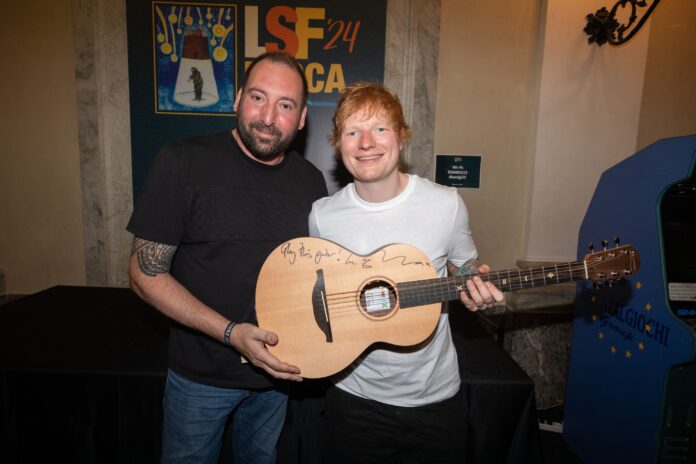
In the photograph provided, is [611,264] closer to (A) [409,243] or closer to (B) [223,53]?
(A) [409,243]

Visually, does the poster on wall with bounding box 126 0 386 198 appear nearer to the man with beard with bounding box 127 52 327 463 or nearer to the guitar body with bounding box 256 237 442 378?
the man with beard with bounding box 127 52 327 463

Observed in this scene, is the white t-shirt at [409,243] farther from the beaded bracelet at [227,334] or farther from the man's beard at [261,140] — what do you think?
the beaded bracelet at [227,334]

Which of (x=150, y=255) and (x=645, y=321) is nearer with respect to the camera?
(x=150, y=255)

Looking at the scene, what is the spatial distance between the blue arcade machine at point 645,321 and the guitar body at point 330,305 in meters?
0.83

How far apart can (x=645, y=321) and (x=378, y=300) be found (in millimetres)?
1579

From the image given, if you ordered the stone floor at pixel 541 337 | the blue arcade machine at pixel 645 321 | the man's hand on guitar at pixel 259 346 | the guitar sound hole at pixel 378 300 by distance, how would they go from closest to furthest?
1. the man's hand on guitar at pixel 259 346
2. the guitar sound hole at pixel 378 300
3. the blue arcade machine at pixel 645 321
4. the stone floor at pixel 541 337

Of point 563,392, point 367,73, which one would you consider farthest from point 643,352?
point 367,73

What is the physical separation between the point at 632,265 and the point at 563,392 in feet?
7.25

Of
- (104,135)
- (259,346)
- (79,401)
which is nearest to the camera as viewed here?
→ (259,346)

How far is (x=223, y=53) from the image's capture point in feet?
10.4

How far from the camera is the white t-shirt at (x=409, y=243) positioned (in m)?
1.58

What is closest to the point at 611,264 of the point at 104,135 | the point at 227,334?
the point at 227,334
